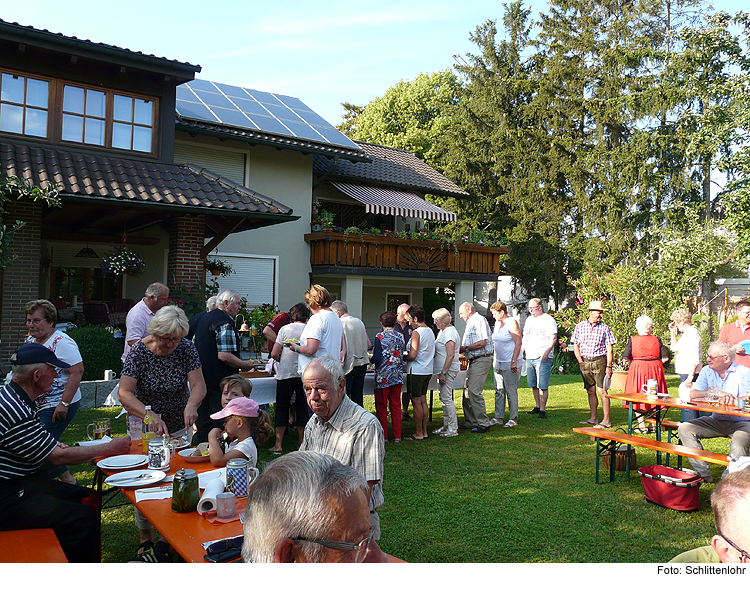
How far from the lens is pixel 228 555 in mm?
2193

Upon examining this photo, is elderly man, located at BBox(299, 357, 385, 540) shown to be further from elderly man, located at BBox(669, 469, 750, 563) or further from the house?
the house

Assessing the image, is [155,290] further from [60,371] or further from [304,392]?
[304,392]

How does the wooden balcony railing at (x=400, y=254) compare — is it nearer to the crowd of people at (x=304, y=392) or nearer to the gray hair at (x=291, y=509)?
the crowd of people at (x=304, y=392)

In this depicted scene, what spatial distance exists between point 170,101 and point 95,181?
9.58ft

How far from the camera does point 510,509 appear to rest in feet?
16.4

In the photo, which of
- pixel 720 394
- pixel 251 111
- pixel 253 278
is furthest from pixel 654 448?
pixel 251 111

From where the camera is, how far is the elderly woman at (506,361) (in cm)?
858

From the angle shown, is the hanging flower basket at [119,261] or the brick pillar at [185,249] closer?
the hanging flower basket at [119,261]

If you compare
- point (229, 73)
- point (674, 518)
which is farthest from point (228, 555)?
point (674, 518)

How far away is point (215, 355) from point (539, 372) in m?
5.57

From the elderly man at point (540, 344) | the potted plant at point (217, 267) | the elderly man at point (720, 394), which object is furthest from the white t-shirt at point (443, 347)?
the potted plant at point (217, 267)

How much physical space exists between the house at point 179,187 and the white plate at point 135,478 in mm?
7029

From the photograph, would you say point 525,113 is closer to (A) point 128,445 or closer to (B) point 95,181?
(B) point 95,181

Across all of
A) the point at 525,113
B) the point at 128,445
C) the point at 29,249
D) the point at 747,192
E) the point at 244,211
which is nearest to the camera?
the point at 128,445
